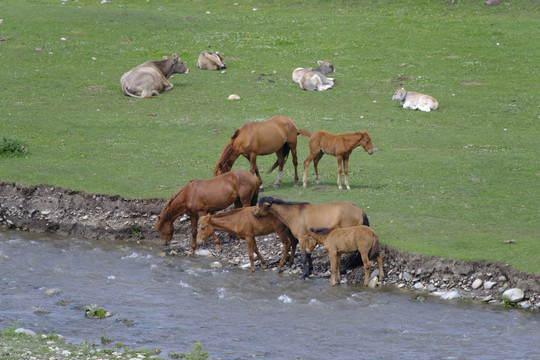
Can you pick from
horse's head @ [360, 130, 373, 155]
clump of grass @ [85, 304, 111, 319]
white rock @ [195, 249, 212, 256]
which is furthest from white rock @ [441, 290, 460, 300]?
clump of grass @ [85, 304, 111, 319]

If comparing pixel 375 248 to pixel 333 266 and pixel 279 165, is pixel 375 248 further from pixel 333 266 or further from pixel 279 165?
pixel 279 165

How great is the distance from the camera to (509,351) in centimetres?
1092

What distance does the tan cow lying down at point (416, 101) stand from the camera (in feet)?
87.0

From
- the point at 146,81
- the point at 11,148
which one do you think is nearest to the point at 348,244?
the point at 11,148

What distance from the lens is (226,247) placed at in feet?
55.0

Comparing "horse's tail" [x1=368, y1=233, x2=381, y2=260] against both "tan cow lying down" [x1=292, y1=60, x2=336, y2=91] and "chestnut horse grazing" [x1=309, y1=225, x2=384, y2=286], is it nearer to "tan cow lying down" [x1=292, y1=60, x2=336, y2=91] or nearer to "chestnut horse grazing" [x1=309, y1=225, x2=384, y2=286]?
"chestnut horse grazing" [x1=309, y1=225, x2=384, y2=286]

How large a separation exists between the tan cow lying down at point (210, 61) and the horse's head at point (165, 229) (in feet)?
53.7

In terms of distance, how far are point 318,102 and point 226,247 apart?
12.2 metres

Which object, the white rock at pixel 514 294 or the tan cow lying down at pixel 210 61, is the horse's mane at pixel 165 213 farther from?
the tan cow lying down at pixel 210 61

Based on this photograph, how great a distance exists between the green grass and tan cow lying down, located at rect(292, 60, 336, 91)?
1.27ft

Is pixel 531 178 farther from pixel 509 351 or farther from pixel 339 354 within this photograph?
pixel 339 354

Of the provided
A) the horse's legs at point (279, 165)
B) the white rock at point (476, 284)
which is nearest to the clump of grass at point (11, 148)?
the horse's legs at point (279, 165)

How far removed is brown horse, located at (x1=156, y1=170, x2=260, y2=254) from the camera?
53.9ft

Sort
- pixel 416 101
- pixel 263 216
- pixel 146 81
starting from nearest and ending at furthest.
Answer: pixel 263 216 → pixel 416 101 → pixel 146 81
